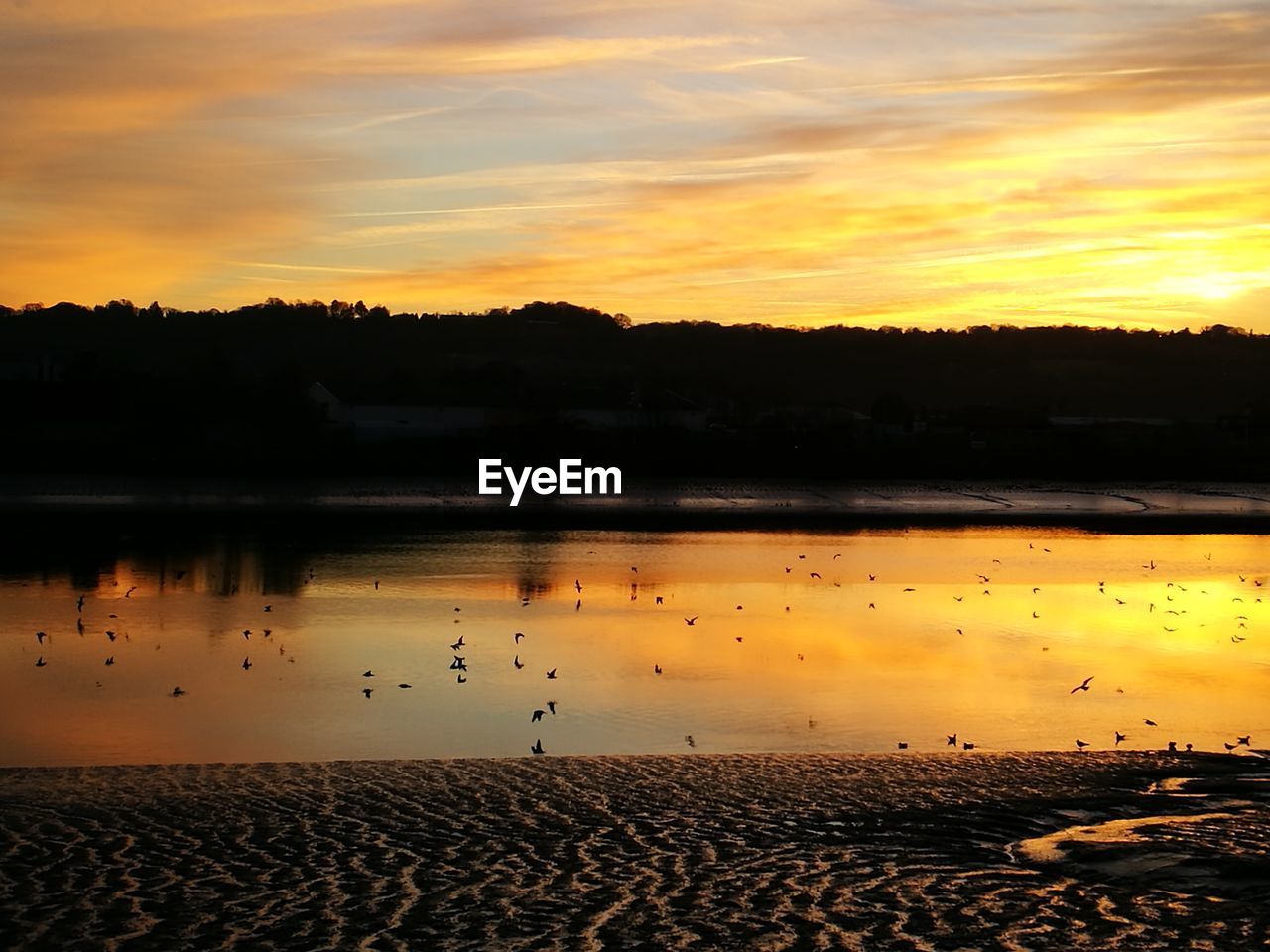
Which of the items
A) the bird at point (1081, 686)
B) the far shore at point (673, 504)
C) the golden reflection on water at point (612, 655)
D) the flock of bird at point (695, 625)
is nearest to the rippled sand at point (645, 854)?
the flock of bird at point (695, 625)

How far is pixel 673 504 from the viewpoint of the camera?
199 feet

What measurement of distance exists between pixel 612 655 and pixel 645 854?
36.1ft

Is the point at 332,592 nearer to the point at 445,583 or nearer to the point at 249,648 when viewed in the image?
the point at 445,583

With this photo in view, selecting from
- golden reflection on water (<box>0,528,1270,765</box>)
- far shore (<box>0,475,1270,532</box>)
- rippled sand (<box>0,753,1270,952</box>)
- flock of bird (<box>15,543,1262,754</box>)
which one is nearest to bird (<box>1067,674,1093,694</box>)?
flock of bird (<box>15,543,1262,754</box>)

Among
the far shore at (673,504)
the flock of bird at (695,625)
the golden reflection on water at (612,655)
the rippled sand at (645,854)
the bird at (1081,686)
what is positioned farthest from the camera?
the far shore at (673,504)

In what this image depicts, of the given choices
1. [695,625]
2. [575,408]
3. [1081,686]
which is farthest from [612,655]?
[575,408]

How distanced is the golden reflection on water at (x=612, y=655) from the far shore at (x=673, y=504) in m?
15.1

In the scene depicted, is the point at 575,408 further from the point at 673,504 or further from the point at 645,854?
the point at 645,854

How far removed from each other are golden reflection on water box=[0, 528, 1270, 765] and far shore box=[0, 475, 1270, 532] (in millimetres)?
15083

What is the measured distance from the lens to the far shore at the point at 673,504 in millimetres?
53188

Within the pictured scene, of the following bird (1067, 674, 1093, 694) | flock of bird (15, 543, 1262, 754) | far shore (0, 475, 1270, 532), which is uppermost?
far shore (0, 475, 1270, 532)

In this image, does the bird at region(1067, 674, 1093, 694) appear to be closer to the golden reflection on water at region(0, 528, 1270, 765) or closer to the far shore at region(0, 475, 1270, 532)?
the golden reflection on water at region(0, 528, 1270, 765)

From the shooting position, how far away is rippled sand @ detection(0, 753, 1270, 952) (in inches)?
375

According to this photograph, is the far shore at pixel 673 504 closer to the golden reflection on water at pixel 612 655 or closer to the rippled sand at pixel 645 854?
the golden reflection on water at pixel 612 655
